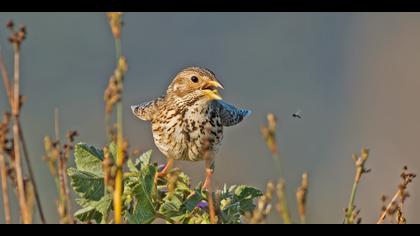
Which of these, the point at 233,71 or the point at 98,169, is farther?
the point at 233,71

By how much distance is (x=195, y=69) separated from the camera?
698 cm

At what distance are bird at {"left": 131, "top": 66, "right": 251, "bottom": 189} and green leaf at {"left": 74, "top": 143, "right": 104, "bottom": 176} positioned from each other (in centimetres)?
197

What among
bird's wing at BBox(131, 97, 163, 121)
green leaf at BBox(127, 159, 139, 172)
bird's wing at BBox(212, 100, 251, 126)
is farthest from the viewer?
bird's wing at BBox(131, 97, 163, 121)

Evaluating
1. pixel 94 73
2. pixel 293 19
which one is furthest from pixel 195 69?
pixel 293 19

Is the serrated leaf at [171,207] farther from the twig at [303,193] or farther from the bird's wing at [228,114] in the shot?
the bird's wing at [228,114]

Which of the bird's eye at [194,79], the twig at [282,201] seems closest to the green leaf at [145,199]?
the twig at [282,201]

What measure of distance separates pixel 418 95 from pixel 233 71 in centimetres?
526

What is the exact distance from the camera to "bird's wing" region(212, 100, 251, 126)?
23.9 feet

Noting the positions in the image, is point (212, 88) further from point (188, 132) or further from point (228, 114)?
point (228, 114)

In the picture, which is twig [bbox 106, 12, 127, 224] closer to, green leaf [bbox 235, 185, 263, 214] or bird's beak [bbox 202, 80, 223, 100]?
green leaf [bbox 235, 185, 263, 214]

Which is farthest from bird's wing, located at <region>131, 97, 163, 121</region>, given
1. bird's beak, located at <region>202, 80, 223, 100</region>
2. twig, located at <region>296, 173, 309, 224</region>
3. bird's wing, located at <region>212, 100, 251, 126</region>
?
twig, located at <region>296, 173, 309, 224</region>

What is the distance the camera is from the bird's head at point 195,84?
692cm
